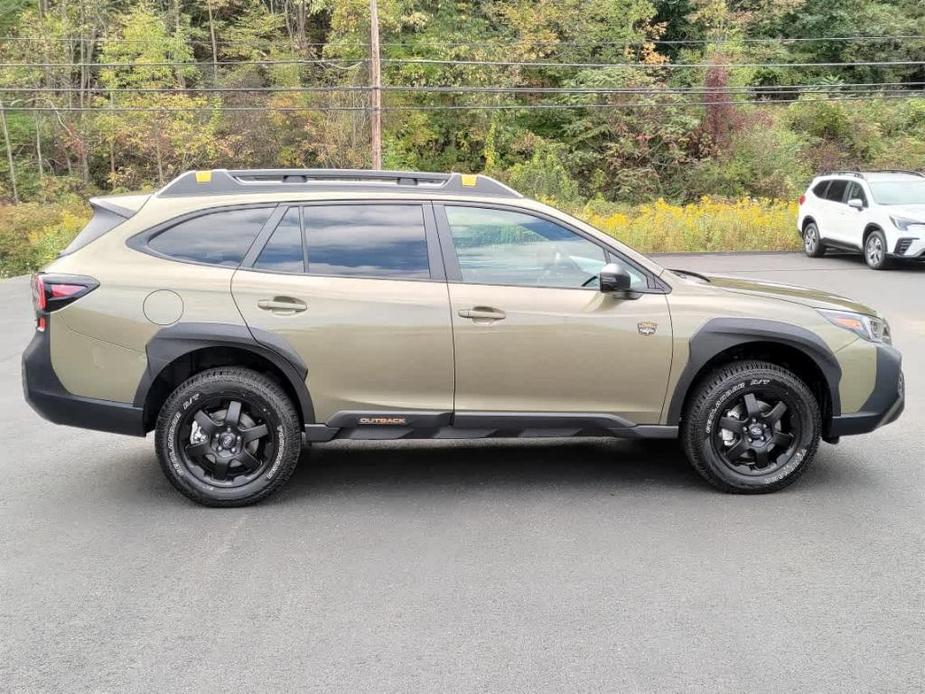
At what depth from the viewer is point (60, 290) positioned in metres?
5.12

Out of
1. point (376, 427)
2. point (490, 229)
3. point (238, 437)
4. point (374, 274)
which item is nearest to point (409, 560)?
point (376, 427)

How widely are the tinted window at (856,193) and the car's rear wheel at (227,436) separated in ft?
54.0

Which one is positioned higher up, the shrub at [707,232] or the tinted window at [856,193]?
the tinted window at [856,193]

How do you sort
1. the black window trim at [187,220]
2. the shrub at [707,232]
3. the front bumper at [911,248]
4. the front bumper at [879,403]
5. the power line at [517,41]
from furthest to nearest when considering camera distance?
the power line at [517,41]
the shrub at [707,232]
the front bumper at [911,248]
the front bumper at [879,403]
the black window trim at [187,220]

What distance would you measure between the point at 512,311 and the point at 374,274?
81 centimetres

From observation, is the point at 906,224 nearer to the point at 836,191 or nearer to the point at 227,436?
the point at 836,191

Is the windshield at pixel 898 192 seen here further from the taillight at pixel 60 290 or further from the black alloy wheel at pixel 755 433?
the taillight at pixel 60 290

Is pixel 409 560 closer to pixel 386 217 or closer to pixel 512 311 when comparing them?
pixel 512 311

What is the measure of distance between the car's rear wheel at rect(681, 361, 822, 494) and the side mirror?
81 cm

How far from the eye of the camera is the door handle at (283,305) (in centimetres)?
516

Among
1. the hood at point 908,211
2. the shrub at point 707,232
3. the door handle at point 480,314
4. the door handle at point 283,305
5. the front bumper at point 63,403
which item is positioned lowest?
the shrub at point 707,232

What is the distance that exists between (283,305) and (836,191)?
17.7 m

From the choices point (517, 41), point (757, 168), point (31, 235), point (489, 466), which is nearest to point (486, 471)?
point (489, 466)

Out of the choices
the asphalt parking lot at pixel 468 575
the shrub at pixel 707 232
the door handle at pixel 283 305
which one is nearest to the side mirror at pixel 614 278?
the asphalt parking lot at pixel 468 575
